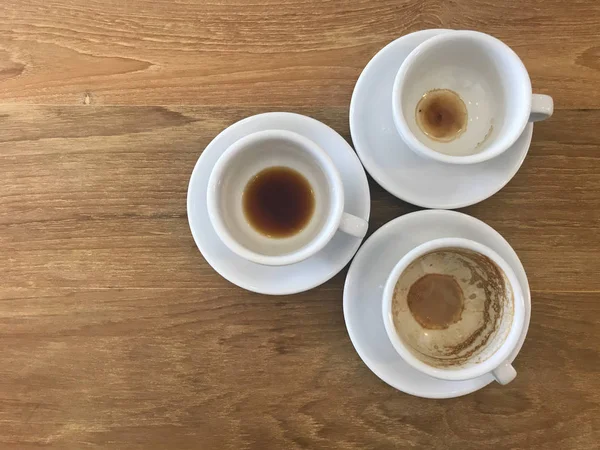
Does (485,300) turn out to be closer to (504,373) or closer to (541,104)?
(504,373)

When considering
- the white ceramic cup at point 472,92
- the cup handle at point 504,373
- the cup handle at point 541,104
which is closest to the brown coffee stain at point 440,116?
the white ceramic cup at point 472,92

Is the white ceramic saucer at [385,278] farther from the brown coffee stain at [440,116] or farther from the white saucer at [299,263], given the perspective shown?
the brown coffee stain at [440,116]

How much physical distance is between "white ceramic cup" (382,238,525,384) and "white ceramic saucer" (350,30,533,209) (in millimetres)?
127

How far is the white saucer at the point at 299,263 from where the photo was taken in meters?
0.97

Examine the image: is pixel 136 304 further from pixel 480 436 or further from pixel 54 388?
pixel 480 436

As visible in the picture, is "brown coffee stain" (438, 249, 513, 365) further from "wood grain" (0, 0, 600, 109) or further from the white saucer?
"wood grain" (0, 0, 600, 109)

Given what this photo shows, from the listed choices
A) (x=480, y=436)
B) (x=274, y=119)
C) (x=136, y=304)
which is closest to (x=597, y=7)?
(x=274, y=119)

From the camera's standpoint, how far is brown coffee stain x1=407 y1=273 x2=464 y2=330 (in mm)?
988

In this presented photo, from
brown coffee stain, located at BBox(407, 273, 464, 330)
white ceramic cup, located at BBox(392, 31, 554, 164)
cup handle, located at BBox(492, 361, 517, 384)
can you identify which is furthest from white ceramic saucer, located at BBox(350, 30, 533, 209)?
cup handle, located at BBox(492, 361, 517, 384)

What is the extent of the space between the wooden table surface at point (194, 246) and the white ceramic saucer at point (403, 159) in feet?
0.24

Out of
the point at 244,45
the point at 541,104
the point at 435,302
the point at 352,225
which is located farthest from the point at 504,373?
the point at 244,45

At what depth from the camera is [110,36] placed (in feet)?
3.51

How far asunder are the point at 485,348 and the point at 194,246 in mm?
569

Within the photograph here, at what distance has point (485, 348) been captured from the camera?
0.92 metres
